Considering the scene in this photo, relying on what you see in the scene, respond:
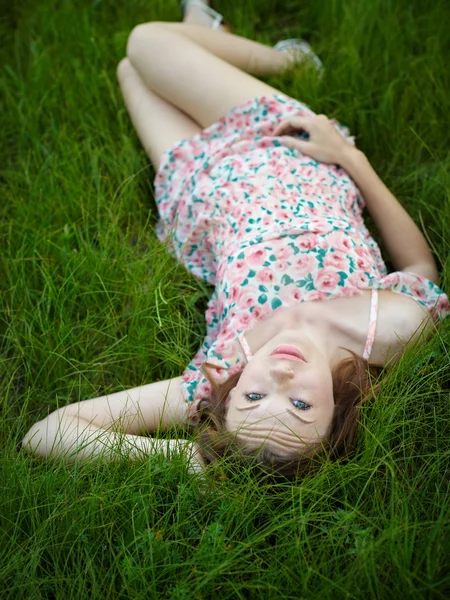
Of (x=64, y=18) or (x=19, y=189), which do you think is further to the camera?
(x=64, y=18)

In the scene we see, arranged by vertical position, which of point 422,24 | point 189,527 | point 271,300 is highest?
point 422,24

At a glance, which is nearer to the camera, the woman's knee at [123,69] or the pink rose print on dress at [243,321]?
the pink rose print on dress at [243,321]

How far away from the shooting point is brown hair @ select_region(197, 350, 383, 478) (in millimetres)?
1962

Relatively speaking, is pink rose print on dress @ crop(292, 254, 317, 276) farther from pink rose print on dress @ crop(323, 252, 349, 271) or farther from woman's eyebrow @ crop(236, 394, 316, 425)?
woman's eyebrow @ crop(236, 394, 316, 425)

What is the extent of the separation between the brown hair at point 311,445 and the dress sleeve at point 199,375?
33 mm

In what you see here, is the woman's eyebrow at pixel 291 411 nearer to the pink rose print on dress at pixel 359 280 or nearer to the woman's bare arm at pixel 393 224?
the pink rose print on dress at pixel 359 280

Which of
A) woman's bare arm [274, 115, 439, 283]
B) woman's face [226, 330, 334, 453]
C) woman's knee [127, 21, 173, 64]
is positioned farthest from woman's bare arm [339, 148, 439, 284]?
→ woman's knee [127, 21, 173, 64]

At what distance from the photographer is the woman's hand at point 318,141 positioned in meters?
2.74

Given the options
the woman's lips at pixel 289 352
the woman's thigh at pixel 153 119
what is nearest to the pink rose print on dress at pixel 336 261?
the woman's lips at pixel 289 352

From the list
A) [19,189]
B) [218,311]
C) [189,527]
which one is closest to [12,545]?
[189,527]

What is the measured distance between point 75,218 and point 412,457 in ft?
5.82

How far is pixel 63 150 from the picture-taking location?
3.07 metres

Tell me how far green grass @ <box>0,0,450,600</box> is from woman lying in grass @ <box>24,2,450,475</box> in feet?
0.32

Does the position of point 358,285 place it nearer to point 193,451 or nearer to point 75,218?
point 193,451
